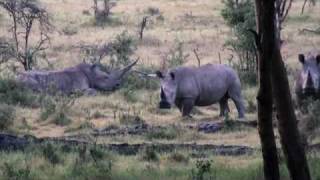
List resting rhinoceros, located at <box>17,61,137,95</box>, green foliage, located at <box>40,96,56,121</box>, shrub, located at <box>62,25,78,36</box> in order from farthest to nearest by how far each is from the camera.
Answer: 1. shrub, located at <box>62,25,78,36</box>
2. resting rhinoceros, located at <box>17,61,137,95</box>
3. green foliage, located at <box>40,96,56,121</box>

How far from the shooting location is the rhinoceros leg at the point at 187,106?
16.3 m

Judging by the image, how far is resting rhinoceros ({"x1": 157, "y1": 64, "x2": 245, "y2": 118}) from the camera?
1631 centimetres

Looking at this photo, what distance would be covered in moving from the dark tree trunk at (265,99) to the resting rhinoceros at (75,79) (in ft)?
38.8

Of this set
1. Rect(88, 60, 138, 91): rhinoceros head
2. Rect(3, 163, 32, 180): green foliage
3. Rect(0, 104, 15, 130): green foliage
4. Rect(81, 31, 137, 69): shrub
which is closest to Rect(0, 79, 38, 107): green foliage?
Rect(0, 104, 15, 130): green foliage

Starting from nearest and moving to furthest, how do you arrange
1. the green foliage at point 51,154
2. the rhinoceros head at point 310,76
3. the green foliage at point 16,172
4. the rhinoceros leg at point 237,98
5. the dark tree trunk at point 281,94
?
the dark tree trunk at point 281,94
the green foliage at point 16,172
the green foliage at point 51,154
the rhinoceros head at point 310,76
the rhinoceros leg at point 237,98

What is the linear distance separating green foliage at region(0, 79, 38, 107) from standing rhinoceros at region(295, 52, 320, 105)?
19.6ft

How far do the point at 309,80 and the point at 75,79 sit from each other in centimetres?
777

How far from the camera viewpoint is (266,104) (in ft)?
25.1

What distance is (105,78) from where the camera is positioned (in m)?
20.9

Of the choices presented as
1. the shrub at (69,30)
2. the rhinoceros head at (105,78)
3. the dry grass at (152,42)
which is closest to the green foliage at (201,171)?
the dry grass at (152,42)

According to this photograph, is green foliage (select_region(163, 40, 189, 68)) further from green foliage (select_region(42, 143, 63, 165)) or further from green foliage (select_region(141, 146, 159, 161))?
green foliage (select_region(42, 143, 63, 165))

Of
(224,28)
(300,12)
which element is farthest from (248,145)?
(300,12)

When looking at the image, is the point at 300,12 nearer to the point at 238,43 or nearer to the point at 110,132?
the point at 238,43

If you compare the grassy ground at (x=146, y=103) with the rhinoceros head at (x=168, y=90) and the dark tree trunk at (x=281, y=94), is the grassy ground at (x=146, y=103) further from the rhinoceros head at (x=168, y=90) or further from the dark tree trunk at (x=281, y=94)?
the dark tree trunk at (x=281, y=94)
